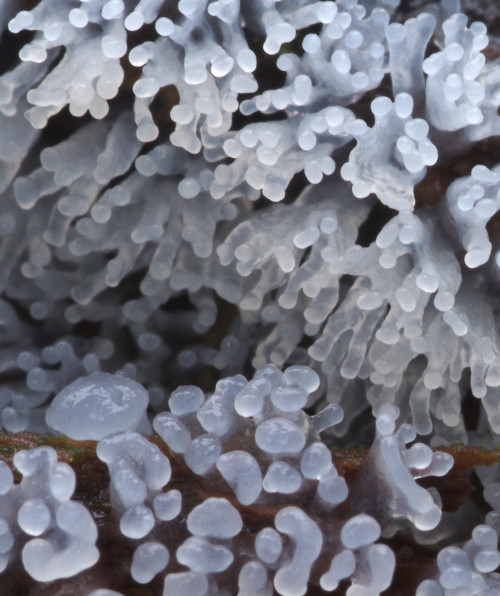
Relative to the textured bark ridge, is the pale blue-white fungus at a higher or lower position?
higher

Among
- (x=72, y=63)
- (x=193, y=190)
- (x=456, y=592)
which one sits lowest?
(x=456, y=592)

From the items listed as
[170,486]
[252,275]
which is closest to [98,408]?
[170,486]

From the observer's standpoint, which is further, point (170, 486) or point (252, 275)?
point (252, 275)

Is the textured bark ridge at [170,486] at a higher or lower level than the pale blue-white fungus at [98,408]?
lower

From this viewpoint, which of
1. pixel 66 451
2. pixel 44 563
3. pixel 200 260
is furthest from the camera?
pixel 200 260

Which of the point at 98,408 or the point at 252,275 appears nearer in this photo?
the point at 98,408

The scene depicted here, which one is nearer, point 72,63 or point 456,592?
point 456,592

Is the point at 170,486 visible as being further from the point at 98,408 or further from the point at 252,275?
the point at 252,275

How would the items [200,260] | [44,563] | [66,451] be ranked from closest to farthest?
[44,563] < [66,451] < [200,260]

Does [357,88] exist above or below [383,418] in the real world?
above

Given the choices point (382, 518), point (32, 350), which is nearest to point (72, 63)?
point (32, 350)

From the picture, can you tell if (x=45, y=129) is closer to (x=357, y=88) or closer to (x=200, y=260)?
(x=200, y=260)
